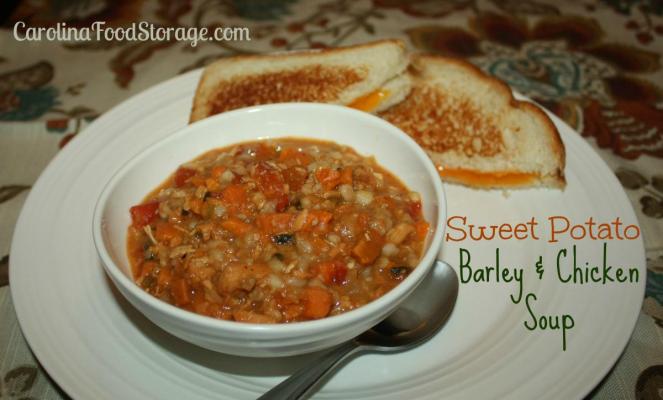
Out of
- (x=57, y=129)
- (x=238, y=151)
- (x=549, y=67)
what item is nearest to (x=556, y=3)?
(x=549, y=67)

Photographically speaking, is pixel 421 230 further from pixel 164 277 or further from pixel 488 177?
pixel 164 277

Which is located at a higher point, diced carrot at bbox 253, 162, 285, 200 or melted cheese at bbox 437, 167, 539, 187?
diced carrot at bbox 253, 162, 285, 200

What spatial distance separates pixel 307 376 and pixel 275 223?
0.64 meters

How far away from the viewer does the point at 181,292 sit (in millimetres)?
2293

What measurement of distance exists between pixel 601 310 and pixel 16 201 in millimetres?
3118

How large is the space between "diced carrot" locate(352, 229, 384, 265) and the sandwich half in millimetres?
1414

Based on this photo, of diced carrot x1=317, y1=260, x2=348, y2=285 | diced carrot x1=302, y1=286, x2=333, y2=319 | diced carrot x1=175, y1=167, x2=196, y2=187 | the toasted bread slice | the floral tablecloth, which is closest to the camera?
diced carrot x1=302, y1=286, x2=333, y2=319

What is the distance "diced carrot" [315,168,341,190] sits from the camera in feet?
8.82

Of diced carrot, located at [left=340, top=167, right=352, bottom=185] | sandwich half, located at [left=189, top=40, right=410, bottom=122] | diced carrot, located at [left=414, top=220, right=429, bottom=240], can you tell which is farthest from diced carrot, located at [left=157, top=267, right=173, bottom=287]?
sandwich half, located at [left=189, top=40, right=410, bottom=122]

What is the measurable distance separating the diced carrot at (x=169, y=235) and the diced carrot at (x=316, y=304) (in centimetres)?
66

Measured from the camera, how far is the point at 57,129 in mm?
3816

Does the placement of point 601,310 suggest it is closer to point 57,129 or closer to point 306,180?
point 306,180

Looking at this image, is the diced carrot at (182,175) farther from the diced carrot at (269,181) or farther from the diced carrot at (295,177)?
the diced carrot at (295,177)

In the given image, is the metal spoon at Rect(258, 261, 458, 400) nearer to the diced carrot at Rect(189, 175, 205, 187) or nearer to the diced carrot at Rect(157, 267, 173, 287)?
the diced carrot at Rect(157, 267, 173, 287)
